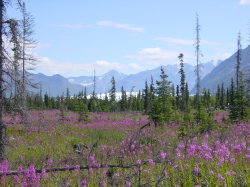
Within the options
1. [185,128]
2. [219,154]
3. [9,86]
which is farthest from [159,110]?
[219,154]

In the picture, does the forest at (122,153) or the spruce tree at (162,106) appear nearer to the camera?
the forest at (122,153)

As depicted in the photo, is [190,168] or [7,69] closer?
[190,168]

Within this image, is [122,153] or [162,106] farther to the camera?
[162,106]

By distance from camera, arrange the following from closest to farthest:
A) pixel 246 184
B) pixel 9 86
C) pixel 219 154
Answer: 1. pixel 246 184
2. pixel 219 154
3. pixel 9 86

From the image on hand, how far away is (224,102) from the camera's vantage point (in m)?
64.8

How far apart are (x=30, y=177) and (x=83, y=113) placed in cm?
1926

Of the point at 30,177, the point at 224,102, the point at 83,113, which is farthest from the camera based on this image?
the point at 224,102

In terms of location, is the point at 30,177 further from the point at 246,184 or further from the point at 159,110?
the point at 159,110

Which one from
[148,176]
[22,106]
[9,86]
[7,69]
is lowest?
[148,176]

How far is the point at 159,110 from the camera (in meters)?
16.9

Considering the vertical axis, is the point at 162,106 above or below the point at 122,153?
above

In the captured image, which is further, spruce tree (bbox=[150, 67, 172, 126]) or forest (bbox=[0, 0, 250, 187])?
spruce tree (bbox=[150, 67, 172, 126])

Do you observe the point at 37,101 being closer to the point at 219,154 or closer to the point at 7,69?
the point at 7,69

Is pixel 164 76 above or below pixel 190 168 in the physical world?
above
